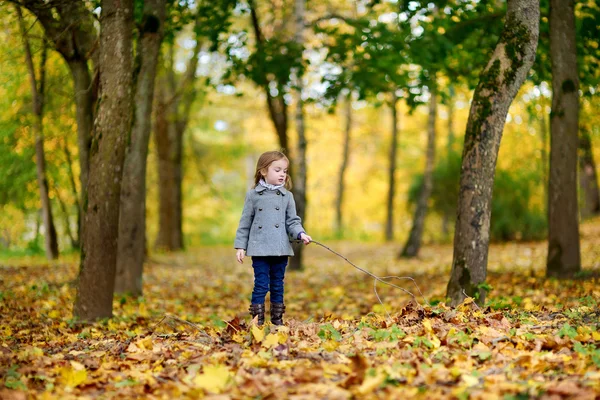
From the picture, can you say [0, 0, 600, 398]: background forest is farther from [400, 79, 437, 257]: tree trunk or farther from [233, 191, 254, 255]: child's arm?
[233, 191, 254, 255]: child's arm

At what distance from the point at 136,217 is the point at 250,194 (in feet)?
13.6

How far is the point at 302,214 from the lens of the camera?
548 inches

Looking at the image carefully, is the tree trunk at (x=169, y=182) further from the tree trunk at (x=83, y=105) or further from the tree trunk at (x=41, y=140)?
the tree trunk at (x=83, y=105)

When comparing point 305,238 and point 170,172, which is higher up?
point 170,172

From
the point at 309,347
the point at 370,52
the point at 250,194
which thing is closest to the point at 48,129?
the point at 370,52

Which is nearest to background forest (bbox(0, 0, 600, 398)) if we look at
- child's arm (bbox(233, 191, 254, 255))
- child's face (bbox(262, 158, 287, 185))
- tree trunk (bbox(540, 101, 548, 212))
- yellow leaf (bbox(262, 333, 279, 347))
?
yellow leaf (bbox(262, 333, 279, 347))

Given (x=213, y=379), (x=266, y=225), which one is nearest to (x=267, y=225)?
(x=266, y=225)

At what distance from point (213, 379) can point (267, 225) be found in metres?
2.25

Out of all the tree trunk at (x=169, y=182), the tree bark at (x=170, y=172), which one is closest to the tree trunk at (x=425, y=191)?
the tree bark at (x=170, y=172)

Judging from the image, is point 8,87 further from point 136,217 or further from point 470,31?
point 470,31

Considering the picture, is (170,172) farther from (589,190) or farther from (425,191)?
(589,190)

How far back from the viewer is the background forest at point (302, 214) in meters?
4.01

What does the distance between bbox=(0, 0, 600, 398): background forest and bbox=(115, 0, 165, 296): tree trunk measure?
0.03 m

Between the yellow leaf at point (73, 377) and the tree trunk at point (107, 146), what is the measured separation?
9.16 feet
